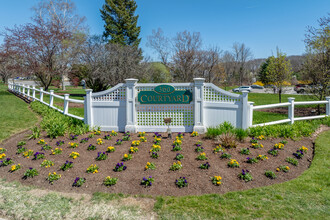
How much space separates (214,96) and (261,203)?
3.87 m

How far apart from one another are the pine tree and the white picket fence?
3144cm

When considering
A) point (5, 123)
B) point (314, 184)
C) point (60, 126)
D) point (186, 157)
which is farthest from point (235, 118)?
point (5, 123)

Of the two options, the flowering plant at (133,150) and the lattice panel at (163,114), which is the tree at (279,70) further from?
the flowering plant at (133,150)

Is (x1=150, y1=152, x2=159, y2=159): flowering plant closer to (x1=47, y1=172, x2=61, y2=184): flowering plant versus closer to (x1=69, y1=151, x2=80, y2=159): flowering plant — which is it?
(x1=69, y1=151, x2=80, y2=159): flowering plant

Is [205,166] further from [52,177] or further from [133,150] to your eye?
[52,177]

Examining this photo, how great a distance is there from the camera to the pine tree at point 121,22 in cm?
3716

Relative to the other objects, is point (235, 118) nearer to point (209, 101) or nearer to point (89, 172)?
point (209, 101)

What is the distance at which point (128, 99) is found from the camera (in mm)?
7172

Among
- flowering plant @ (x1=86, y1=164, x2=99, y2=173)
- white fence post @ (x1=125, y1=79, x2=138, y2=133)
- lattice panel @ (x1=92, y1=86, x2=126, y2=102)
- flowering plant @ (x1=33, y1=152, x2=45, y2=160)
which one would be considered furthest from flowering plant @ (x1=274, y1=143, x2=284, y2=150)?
flowering plant @ (x1=33, y1=152, x2=45, y2=160)

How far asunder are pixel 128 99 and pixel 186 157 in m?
2.78

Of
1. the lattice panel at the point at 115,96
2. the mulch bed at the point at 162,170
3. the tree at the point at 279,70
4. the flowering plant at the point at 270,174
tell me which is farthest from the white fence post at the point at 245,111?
the tree at the point at 279,70

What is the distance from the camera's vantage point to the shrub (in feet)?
19.1

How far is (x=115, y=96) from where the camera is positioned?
741cm

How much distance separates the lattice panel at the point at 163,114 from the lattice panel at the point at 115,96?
0.61 metres
